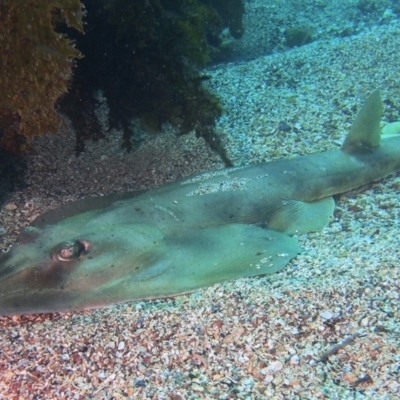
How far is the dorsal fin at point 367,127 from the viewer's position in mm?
5402

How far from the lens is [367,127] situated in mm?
5410

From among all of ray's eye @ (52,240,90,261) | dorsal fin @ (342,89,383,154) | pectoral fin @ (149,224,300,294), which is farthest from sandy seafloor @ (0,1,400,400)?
dorsal fin @ (342,89,383,154)

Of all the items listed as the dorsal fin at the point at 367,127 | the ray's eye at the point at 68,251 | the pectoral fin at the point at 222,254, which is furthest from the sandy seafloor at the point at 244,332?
the dorsal fin at the point at 367,127

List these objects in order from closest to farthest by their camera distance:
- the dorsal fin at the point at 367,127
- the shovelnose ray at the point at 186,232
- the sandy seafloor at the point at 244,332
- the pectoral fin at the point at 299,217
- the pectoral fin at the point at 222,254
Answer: the sandy seafloor at the point at 244,332 < the shovelnose ray at the point at 186,232 < the pectoral fin at the point at 222,254 < the pectoral fin at the point at 299,217 < the dorsal fin at the point at 367,127

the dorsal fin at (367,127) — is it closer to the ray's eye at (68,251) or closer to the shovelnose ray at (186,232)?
the shovelnose ray at (186,232)

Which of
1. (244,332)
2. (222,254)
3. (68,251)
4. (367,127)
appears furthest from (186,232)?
(367,127)

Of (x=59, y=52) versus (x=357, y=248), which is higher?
(x=59, y=52)

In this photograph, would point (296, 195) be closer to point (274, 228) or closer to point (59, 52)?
point (274, 228)

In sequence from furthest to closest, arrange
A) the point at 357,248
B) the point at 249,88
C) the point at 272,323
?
the point at 249,88 → the point at 357,248 → the point at 272,323

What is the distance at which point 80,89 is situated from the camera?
16.7 ft

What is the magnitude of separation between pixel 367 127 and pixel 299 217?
1.81 meters

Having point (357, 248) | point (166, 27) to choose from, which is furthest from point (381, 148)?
point (166, 27)

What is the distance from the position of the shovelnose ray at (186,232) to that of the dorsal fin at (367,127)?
13 mm

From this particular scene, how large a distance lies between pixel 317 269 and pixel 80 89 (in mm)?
3593
